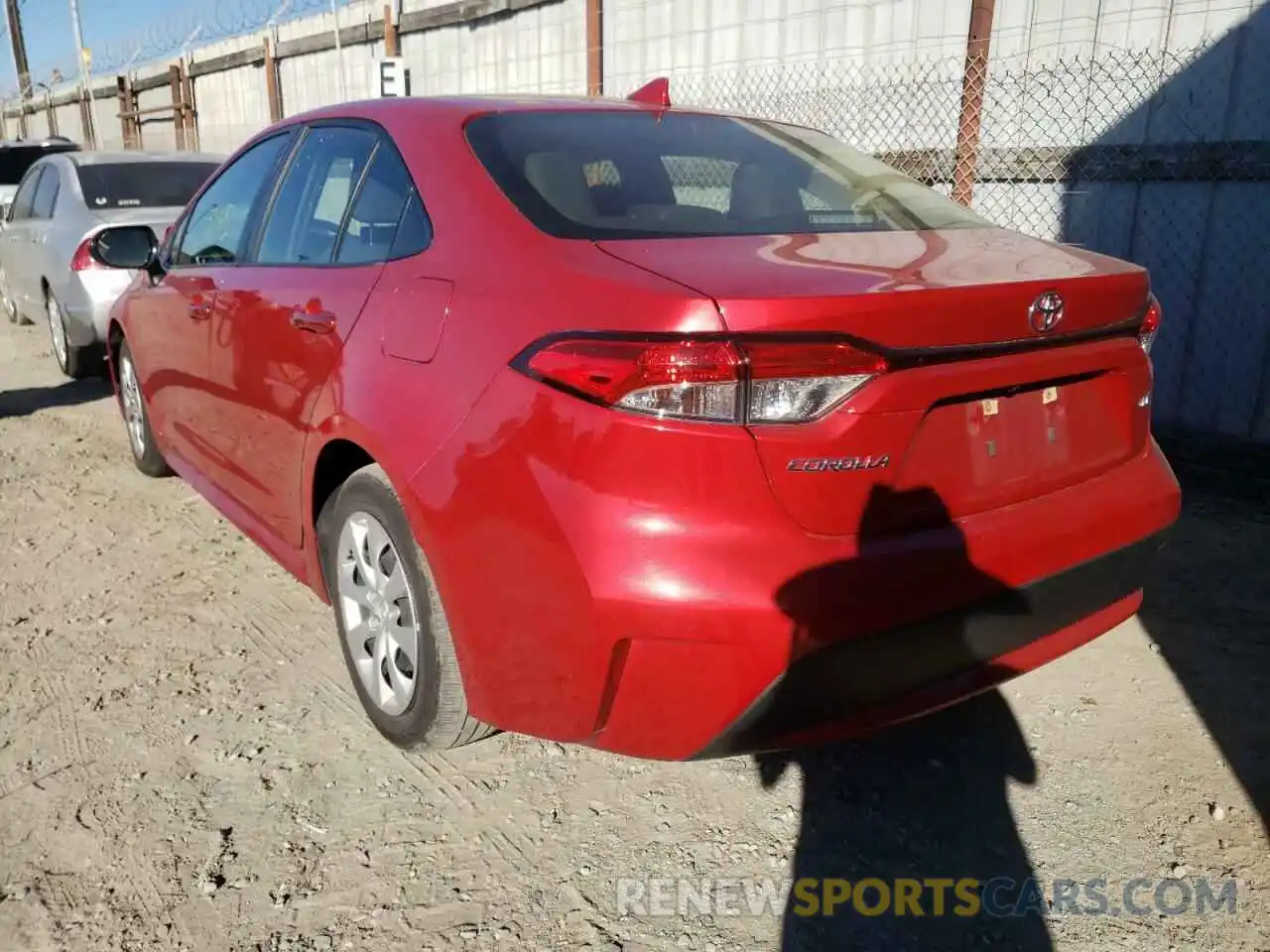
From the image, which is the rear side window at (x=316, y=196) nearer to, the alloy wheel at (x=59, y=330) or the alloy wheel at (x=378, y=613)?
the alloy wheel at (x=378, y=613)

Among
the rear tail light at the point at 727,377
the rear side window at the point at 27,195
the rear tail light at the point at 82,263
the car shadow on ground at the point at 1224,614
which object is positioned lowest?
the car shadow on ground at the point at 1224,614

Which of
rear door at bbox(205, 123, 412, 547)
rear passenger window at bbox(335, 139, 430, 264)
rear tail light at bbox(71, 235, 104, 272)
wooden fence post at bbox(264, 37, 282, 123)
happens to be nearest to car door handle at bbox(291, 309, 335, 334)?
rear door at bbox(205, 123, 412, 547)

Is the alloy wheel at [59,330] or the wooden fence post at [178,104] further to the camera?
the wooden fence post at [178,104]

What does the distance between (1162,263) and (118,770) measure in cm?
503

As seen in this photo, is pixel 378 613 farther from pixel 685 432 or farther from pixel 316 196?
pixel 316 196

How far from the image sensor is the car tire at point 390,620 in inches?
94.9

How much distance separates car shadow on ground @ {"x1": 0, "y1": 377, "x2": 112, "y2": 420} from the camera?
6746mm

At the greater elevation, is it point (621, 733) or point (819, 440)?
point (819, 440)

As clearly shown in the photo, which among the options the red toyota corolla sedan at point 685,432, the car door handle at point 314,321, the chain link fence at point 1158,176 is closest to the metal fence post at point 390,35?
the chain link fence at point 1158,176

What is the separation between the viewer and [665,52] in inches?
285

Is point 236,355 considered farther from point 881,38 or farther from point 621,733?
point 881,38

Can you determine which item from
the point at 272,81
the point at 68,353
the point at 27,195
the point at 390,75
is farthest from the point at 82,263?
the point at 272,81

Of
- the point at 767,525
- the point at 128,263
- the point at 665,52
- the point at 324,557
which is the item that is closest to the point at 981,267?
the point at 767,525
